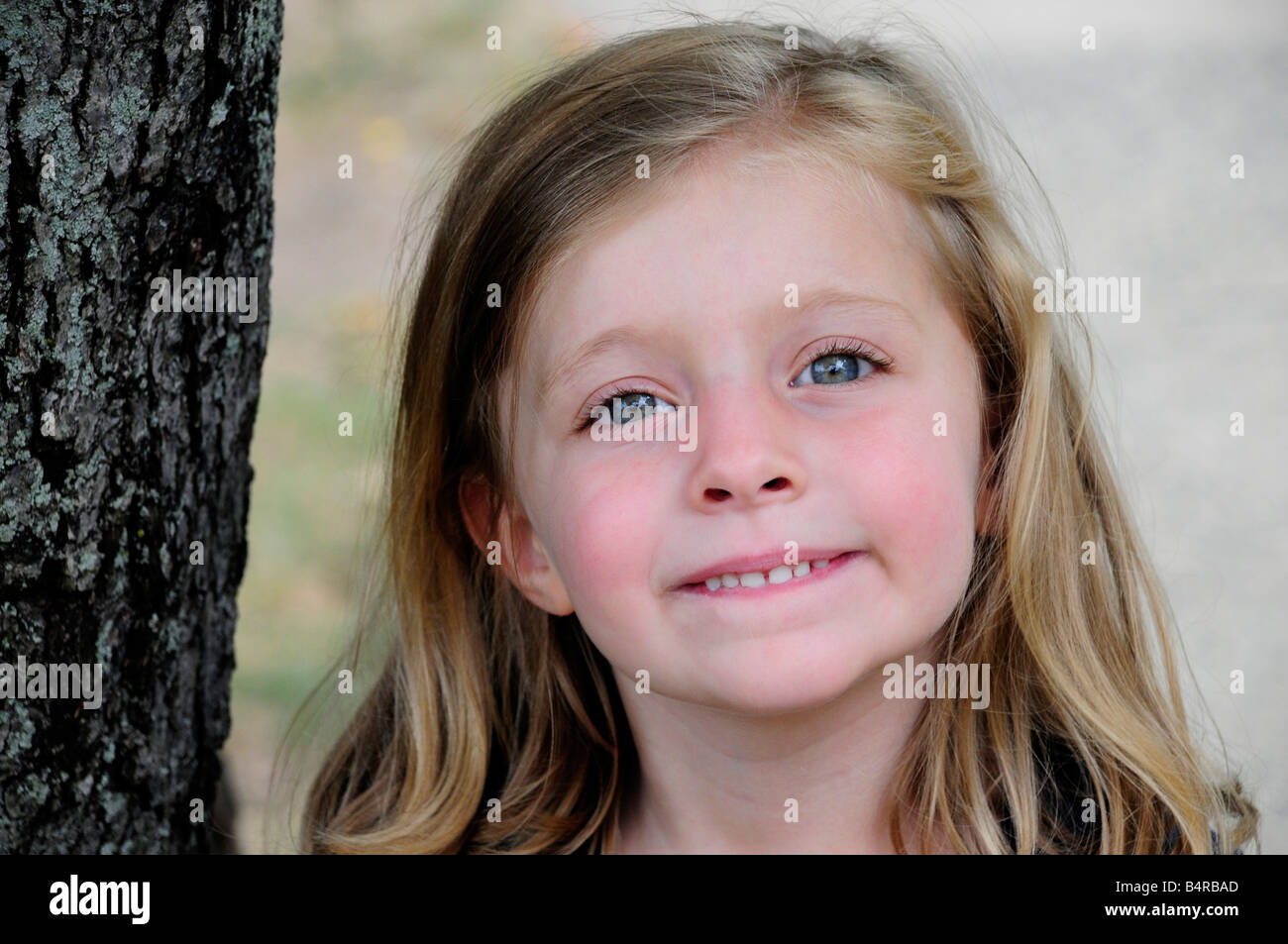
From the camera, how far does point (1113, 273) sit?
14.8 ft

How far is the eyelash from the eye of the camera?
1.83m

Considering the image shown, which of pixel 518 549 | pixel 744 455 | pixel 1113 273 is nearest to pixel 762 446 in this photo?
pixel 744 455

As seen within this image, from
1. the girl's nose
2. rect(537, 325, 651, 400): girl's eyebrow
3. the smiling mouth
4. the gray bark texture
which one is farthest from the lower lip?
the gray bark texture

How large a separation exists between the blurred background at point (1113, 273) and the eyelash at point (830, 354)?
79.9 inches

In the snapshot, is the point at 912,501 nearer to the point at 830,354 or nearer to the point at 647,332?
the point at 830,354

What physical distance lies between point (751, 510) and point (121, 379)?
2.96ft

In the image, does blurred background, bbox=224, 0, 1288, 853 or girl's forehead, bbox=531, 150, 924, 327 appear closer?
girl's forehead, bbox=531, 150, 924, 327

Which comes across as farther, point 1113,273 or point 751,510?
point 1113,273

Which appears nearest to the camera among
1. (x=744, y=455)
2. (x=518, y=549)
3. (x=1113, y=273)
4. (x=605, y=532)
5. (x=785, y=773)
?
(x=744, y=455)

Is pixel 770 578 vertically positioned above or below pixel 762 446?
below

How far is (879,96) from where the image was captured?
2039 millimetres

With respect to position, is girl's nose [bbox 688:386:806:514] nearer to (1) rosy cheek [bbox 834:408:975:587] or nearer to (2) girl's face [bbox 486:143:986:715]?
(2) girl's face [bbox 486:143:986:715]

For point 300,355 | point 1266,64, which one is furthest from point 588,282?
point 1266,64

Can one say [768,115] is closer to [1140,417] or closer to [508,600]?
[508,600]
